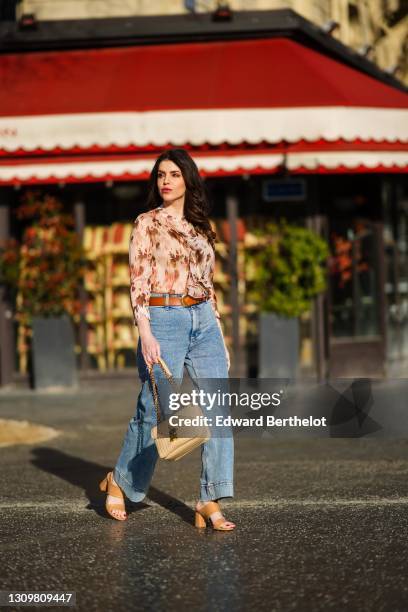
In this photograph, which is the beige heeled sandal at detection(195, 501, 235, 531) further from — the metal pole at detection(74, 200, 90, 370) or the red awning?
the metal pole at detection(74, 200, 90, 370)

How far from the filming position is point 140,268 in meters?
5.93

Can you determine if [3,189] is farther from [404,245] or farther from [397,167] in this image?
[404,245]

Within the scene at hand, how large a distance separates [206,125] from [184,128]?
236 mm

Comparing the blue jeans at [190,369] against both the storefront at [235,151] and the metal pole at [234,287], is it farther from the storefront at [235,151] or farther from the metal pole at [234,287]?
the metal pole at [234,287]

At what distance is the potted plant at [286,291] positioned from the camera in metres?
13.7

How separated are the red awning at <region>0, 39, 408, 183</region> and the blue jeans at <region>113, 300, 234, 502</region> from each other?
726 cm

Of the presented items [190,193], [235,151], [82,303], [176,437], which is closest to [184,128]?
[235,151]

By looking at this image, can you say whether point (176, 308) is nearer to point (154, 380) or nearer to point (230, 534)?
point (154, 380)

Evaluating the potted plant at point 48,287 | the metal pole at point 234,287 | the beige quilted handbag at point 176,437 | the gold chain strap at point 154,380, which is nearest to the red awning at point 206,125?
the potted plant at point 48,287

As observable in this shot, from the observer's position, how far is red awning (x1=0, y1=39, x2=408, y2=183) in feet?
43.1

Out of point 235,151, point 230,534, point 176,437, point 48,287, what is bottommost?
point 230,534

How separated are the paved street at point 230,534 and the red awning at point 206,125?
15.3ft

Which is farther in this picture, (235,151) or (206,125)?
(235,151)

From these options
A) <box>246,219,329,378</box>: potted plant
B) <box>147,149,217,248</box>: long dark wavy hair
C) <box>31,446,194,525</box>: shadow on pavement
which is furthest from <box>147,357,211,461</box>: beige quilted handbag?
<box>246,219,329,378</box>: potted plant
